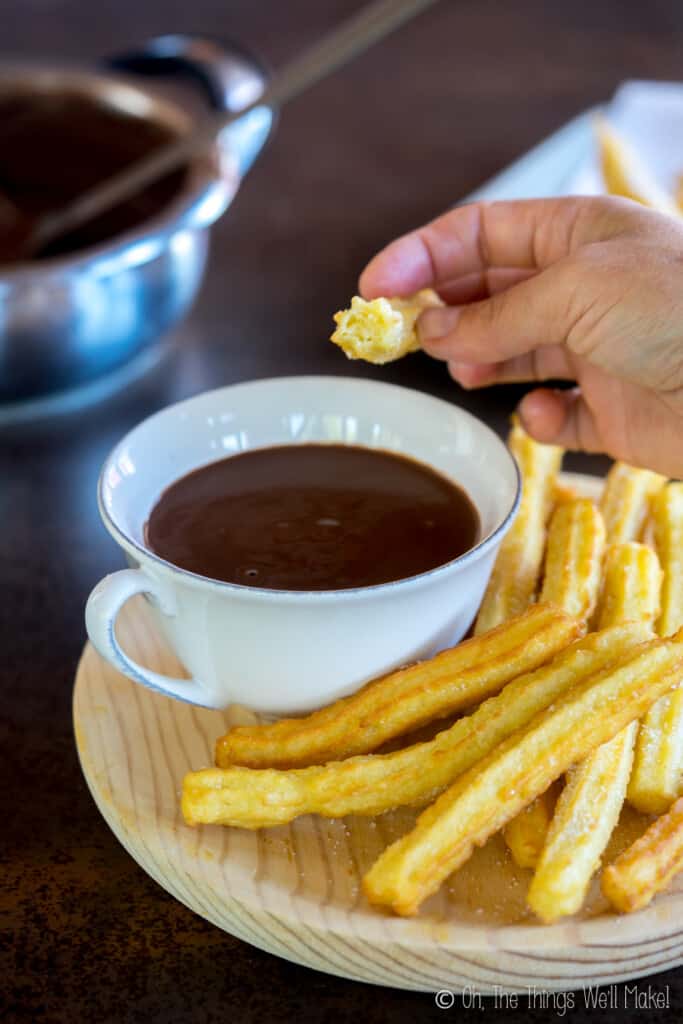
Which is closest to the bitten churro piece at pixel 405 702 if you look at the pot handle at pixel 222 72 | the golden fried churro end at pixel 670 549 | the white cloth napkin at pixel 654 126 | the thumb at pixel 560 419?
the golden fried churro end at pixel 670 549

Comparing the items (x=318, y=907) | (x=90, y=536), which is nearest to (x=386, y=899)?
(x=318, y=907)

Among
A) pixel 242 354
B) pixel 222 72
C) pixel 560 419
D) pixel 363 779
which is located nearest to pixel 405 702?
pixel 363 779

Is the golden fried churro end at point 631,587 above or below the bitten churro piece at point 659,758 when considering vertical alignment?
above

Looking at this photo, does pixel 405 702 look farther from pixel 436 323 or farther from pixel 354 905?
pixel 436 323

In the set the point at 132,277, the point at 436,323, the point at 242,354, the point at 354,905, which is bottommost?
the point at 242,354

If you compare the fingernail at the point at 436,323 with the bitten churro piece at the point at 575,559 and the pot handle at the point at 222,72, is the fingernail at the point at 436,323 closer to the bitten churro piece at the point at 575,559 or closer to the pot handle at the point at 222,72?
the bitten churro piece at the point at 575,559

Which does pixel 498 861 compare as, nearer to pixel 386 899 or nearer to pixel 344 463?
pixel 386 899

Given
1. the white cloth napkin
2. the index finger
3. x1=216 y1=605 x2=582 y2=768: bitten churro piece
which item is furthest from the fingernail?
the white cloth napkin
